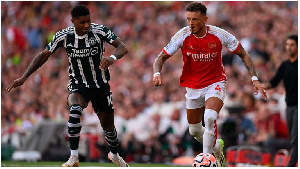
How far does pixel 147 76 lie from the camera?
22.9 metres

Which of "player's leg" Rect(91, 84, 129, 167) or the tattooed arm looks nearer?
the tattooed arm

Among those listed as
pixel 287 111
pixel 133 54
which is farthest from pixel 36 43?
pixel 287 111

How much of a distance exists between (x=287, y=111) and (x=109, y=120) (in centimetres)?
360

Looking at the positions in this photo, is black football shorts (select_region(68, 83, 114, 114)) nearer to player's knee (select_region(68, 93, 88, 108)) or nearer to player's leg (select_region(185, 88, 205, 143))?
player's knee (select_region(68, 93, 88, 108))

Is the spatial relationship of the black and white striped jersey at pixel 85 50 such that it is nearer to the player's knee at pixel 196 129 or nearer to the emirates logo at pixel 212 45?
the emirates logo at pixel 212 45

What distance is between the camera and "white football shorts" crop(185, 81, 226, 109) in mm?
11250

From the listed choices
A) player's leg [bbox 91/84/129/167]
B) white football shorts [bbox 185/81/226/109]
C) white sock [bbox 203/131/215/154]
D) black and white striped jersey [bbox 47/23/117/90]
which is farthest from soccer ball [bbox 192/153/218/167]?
black and white striped jersey [bbox 47/23/117/90]

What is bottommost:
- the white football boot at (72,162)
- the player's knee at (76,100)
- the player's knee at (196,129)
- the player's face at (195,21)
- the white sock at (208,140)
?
the white football boot at (72,162)

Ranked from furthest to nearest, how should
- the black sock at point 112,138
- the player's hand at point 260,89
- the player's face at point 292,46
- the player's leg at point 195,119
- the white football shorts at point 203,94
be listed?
the player's face at point 292,46, the black sock at point 112,138, the player's leg at point 195,119, the white football shorts at point 203,94, the player's hand at point 260,89

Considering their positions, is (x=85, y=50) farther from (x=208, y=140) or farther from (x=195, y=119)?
(x=208, y=140)

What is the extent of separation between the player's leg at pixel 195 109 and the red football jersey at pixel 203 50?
134mm

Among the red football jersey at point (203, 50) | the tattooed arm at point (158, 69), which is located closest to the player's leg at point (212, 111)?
the red football jersey at point (203, 50)

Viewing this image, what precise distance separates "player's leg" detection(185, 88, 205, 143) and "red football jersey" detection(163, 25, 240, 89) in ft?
0.44

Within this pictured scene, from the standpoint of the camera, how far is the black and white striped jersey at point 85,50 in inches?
445
